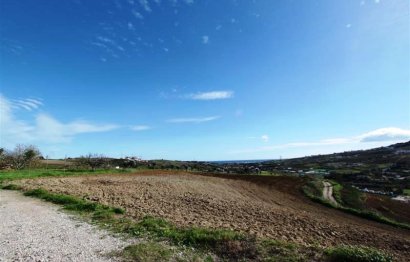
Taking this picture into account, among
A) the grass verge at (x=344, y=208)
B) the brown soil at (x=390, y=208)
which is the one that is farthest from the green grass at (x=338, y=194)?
the brown soil at (x=390, y=208)

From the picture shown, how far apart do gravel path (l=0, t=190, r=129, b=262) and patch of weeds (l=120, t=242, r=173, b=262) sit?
50 centimetres

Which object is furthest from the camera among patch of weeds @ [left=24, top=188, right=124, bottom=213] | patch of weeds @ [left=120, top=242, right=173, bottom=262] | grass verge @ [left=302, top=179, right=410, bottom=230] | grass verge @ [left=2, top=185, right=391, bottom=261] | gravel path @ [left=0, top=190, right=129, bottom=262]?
grass verge @ [left=302, top=179, right=410, bottom=230]

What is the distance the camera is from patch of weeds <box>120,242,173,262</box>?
878 cm

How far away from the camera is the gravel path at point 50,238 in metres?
9.07

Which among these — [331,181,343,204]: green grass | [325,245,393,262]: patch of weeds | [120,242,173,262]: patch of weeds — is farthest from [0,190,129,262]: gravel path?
[331,181,343,204]: green grass

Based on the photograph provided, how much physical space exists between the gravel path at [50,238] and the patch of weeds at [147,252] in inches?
19.7

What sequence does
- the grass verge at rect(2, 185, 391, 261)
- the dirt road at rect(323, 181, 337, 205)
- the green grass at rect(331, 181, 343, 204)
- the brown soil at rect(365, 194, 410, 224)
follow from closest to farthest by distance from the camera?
the grass verge at rect(2, 185, 391, 261)
the brown soil at rect(365, 194, 410, 224)
the dirt road at rect(323, 181, 337, 205)
the green grass at rect(331, 181, 343, 204)

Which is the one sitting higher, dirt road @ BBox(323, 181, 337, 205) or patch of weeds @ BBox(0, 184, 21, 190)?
patch of weeds @ BBox(0, 184, 21, 190)

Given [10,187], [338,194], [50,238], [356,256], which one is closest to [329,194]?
[338,194]

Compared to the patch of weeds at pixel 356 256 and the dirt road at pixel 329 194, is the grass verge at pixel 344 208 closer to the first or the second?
the dirt road at pixel 329 194

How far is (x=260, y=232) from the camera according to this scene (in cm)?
1359

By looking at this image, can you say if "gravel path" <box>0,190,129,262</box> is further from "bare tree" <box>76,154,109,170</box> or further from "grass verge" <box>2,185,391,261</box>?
"bare tree" <box>76,154,109,170</box>

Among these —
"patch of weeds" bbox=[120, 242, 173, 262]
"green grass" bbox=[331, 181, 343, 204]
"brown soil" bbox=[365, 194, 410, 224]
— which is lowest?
"brown soil" bbox=[365, 194, 410, 224]

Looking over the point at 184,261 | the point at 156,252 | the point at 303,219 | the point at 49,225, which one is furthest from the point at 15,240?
the point at 303,219
